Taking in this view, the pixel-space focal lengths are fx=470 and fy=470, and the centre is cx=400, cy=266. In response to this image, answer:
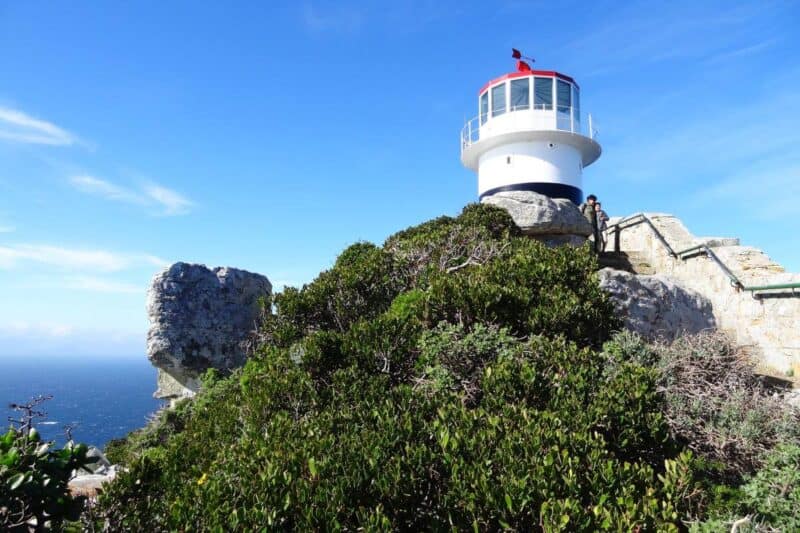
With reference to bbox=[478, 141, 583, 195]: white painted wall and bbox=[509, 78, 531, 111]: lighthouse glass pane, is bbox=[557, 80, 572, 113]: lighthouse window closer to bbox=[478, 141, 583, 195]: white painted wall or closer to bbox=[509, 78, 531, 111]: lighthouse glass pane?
bbox=[509, 78, 531, 111]: lighthouse glass pane

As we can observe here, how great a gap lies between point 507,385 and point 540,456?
1077 mm

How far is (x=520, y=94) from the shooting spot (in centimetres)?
1791

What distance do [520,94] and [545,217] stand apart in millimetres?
7549

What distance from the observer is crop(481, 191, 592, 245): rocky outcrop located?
12531mm

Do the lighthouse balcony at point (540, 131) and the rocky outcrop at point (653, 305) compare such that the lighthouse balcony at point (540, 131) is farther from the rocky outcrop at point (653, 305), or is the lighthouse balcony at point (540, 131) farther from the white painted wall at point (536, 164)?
the rocky outcrop at point (653, 305)

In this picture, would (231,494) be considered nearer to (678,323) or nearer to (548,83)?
(678,323)

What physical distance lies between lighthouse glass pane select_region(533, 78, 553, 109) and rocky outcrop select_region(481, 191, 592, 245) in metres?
6.12

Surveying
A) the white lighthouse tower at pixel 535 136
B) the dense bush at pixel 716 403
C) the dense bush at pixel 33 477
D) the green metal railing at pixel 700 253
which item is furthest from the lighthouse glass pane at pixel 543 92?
the dense bush at pixel 33 477

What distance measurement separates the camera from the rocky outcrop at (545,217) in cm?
1253

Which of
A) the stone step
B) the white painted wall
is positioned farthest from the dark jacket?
the white painted wall

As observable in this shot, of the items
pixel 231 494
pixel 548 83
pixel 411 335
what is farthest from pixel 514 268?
pixel 548 83

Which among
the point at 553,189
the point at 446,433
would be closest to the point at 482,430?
the point at 446,433

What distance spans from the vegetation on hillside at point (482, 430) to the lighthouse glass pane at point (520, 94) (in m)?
12.2

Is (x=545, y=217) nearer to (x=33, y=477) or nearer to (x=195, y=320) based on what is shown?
(x=195, y=320)
